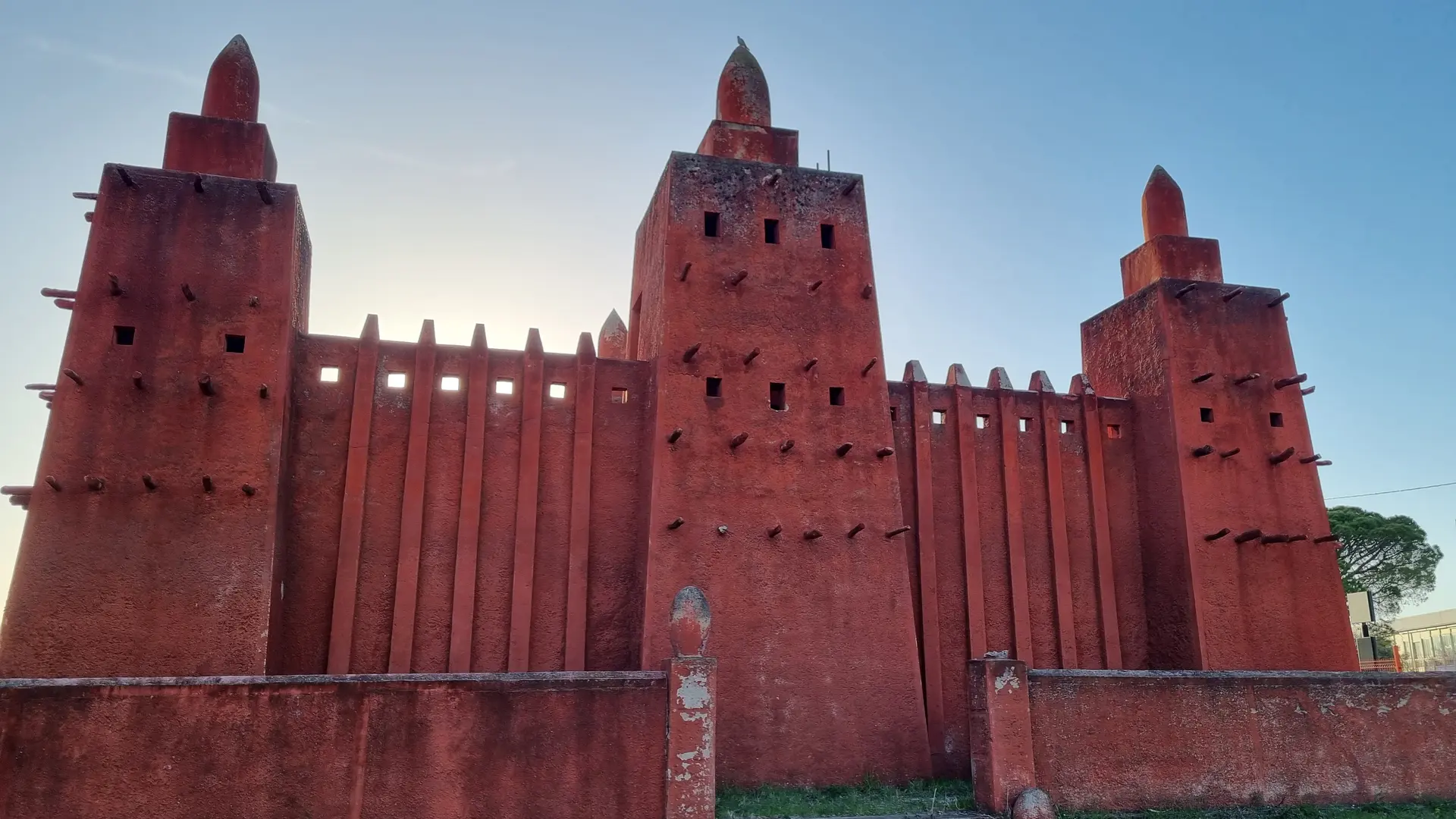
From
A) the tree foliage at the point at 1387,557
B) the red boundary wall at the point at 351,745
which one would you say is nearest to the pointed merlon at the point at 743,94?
the red boundary wall at the point at 351,745

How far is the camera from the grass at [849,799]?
11070 mm

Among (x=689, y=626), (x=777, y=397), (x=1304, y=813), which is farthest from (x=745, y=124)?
(x=1304, y=813)

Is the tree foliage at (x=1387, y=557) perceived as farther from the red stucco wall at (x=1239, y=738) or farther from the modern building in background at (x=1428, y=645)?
the red stucco wall at (x=1239, y=738)

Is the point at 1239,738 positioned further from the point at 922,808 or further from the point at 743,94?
the point at 743,94

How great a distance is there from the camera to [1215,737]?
11422 millimetres

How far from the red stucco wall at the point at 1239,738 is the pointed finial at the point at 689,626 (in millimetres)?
3551

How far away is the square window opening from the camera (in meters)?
15.2

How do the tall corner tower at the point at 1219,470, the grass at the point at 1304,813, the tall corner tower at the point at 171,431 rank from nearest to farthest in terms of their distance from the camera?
1. the grass at the point at 1304,813
2. the tall corner tower at the point at 171,431
3. the tall corner tower at the point at 1219,470

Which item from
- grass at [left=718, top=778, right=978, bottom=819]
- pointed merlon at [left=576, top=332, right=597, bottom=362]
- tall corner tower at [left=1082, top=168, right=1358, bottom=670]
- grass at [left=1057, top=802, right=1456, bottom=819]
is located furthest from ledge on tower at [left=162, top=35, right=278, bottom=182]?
tall corner tower at [left=1082, top=168, right=1358, bottom=670]

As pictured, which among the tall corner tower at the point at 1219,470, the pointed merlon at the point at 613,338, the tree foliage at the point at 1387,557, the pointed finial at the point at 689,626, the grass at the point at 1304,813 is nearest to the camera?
the pointed finial at the point at 689,626

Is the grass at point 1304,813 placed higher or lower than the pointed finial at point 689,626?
lower

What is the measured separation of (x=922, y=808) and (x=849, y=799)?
96 centimetres

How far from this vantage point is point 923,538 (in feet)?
49.9

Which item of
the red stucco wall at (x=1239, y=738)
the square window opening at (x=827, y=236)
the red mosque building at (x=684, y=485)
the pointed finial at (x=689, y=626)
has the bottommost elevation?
the red stucco wall at (x=1239, y=738)
